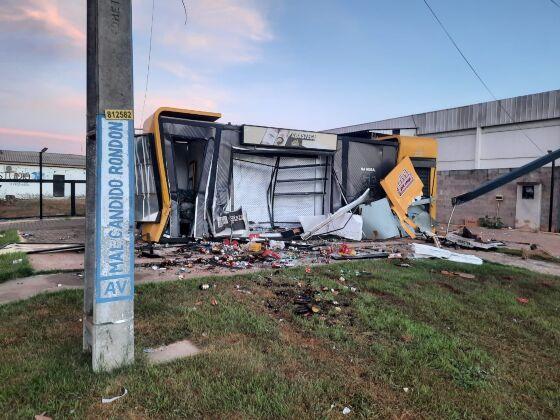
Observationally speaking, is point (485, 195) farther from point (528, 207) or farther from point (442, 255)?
point (442, 255)

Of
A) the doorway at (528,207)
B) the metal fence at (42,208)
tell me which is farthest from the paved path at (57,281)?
the doorway at (528,207)

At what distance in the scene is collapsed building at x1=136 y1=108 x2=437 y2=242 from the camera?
9812 mm

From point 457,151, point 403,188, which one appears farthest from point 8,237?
point 457,151

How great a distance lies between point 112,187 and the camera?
10.0 ft

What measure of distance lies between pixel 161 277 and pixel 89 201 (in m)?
3.21

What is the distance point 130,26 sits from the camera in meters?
3.15

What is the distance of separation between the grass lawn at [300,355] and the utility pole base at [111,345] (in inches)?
3.5

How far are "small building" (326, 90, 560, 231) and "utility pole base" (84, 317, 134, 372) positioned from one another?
48.9ft

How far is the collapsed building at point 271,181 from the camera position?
981 centimetres

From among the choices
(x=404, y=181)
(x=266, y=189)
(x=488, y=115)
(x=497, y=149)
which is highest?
(x=488, y=115)

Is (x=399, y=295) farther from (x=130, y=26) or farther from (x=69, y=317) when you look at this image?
(x=130, y=26)

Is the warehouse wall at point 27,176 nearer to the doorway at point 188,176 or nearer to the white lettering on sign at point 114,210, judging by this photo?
the doorway at point 188,176

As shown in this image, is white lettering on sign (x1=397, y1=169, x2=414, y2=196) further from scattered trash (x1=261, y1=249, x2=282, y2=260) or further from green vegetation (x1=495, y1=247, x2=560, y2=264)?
scattered trash (x1=261, y1=249, x2=282, y2=260)

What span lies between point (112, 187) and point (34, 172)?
116 feet
